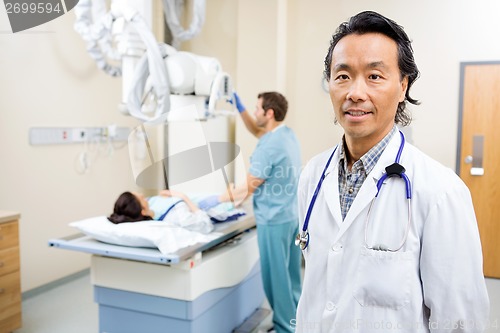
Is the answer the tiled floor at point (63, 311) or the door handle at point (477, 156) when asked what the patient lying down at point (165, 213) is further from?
the door handle at point (477, 156)

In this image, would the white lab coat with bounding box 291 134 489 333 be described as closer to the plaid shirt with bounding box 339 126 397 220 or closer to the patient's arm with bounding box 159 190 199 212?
the plaid shirt with bounding box 339 126 397 220

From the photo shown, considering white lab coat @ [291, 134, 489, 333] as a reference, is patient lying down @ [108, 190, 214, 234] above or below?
below

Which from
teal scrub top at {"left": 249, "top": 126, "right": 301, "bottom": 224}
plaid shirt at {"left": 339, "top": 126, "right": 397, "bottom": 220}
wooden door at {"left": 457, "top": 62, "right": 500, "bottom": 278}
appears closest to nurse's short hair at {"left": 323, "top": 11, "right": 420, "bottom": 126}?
plaid shirt at {"left": 339, "top": 126, "right": 397, "bottom": 220}

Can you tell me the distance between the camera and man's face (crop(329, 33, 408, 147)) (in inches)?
32.1

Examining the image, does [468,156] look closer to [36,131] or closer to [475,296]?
[475,296]

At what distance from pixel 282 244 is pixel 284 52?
1571 millimetres

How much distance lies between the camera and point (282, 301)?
7.30 feet

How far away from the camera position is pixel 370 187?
0.87 metres

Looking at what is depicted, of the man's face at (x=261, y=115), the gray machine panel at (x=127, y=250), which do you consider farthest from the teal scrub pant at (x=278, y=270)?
the man's face at (x=261, y=115)

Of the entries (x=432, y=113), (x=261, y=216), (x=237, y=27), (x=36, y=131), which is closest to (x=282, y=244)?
(x=261, y=216)

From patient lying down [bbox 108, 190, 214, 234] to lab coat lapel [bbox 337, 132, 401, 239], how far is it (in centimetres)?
127

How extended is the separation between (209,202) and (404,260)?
5.36 feet

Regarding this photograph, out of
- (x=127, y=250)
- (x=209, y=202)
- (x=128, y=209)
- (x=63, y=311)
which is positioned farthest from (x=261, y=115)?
(x=63, y=311)

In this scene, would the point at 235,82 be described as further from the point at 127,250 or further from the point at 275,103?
the point at 127,250
